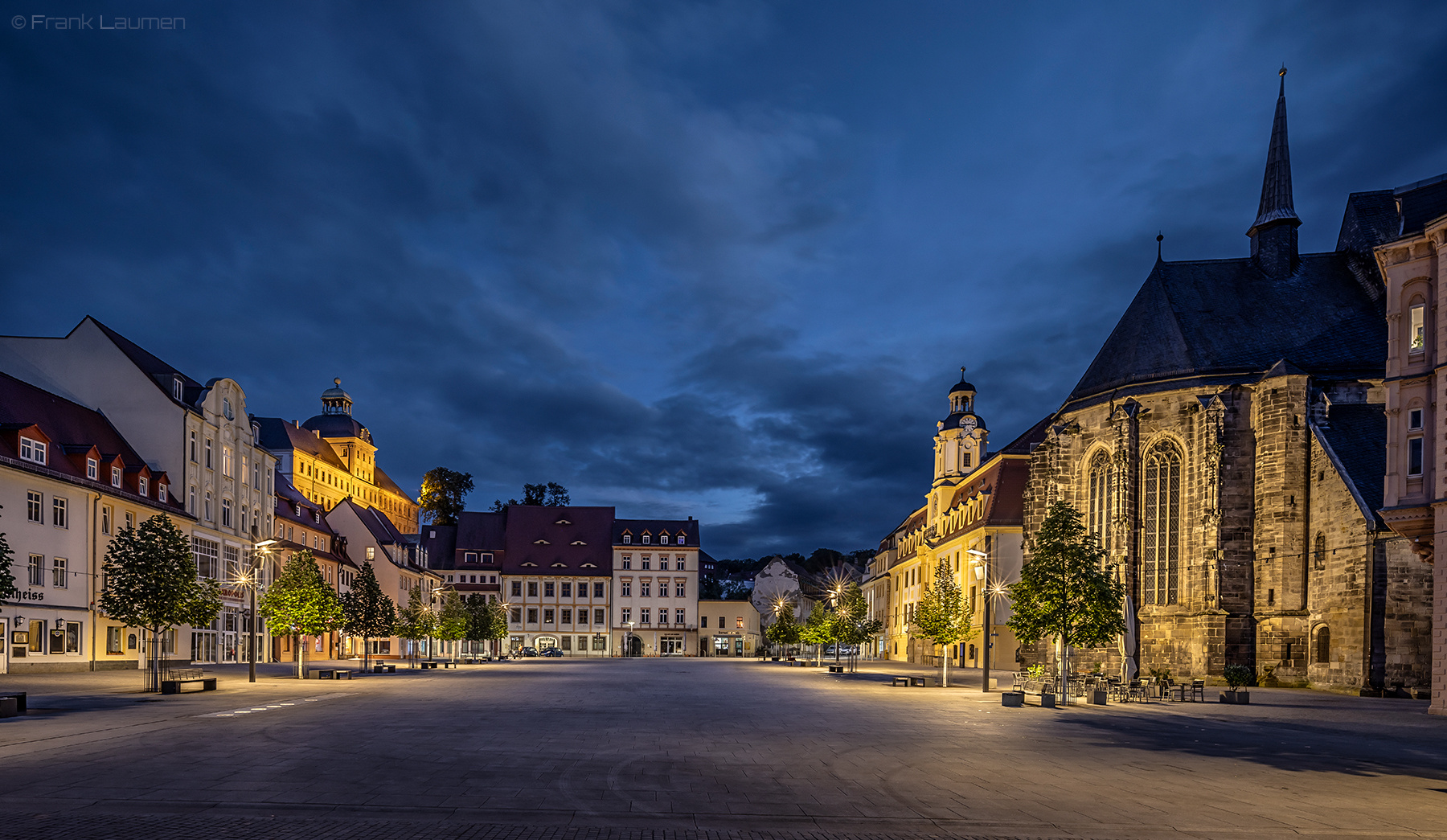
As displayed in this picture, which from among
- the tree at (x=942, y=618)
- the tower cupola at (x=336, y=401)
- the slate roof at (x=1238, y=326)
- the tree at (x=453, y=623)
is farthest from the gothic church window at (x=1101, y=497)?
the tower cupola at (x=336, y=401)

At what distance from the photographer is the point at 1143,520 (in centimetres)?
5372

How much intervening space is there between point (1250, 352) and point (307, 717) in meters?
46.9

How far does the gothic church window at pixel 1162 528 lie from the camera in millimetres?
52812

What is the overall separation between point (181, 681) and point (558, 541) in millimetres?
89617

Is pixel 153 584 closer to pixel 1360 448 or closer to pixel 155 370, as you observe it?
pixel 155 370

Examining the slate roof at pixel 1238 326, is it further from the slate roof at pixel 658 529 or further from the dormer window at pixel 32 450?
the slate roof at pixel 658 529

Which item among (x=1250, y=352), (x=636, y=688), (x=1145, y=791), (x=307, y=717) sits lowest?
(x=636, y=688)

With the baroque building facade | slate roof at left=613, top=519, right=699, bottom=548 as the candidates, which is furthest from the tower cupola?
the baroque building facade

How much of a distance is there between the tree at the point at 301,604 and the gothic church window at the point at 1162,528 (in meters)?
40.1

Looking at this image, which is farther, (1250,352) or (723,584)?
(723,584)

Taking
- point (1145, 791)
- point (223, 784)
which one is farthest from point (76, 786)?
point (1145, 791)

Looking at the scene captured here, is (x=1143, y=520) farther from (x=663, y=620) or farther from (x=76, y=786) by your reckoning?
(x=663, y=620)

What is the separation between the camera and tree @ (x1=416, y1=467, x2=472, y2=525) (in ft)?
454

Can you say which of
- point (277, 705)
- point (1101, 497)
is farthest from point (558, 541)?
point (277, 705)
